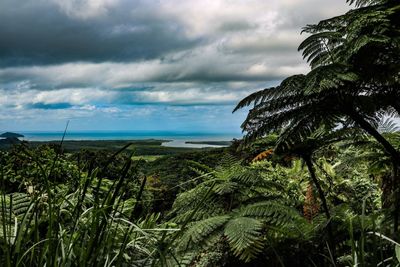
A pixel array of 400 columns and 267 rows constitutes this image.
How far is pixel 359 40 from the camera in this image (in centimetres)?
272

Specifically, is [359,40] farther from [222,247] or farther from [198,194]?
[222,247]

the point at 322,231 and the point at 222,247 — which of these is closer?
the point at 322,231

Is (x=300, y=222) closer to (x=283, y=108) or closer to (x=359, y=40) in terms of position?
(x=283, y=108)

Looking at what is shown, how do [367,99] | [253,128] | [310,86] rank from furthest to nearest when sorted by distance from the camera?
1. [253,128]
2. [367,99]
3. [310,86]

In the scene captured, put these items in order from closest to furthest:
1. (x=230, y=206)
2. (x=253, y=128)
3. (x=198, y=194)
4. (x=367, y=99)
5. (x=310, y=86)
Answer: (x=310, y=86), (x=367, y=99), (x=253, y=128), (x=230, y=206), (x=198, y=194)

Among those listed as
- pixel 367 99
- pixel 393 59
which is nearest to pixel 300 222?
pixel 367 99

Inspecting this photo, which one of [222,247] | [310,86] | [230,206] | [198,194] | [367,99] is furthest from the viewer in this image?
[222,247]

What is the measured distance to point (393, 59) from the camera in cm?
294

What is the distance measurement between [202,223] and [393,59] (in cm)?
156

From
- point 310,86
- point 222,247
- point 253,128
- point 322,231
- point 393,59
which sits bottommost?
point 222,247

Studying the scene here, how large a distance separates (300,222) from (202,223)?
2.27 ft

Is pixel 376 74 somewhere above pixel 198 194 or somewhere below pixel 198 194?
above

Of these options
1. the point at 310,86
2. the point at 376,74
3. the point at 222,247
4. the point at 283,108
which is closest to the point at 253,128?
the point at 283,108

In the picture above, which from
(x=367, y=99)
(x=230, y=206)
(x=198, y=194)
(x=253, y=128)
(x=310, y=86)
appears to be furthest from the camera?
(x=198, y=194)
